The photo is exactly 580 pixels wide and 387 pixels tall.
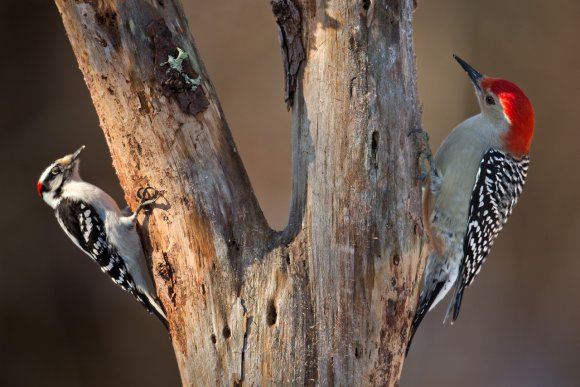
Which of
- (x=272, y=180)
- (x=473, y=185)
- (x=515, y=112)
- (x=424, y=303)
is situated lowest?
(x=424, y=303)

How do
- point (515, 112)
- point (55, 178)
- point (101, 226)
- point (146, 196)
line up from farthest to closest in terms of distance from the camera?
point (55, 178) → point (101, 226) → point (515, 112) → point (146, 196)

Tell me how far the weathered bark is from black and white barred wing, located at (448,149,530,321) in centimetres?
105

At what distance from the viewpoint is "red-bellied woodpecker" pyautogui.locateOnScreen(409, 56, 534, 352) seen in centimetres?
373

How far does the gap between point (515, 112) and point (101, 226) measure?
2391 mm

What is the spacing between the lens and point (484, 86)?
12.8 ft

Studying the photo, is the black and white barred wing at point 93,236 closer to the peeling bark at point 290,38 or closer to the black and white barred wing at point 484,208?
the peeling bark at point 290,38

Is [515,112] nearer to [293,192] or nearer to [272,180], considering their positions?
[293,192]

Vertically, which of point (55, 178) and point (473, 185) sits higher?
point (55, 178)

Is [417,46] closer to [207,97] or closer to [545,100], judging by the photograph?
[545,100]

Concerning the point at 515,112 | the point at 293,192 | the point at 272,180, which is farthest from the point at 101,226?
the point at 272,180

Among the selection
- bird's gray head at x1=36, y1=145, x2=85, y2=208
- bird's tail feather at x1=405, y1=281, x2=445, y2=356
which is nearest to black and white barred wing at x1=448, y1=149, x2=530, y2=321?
bird's tail feather at x1=405, y1=281, x2=445, y2=356

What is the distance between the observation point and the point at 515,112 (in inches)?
147

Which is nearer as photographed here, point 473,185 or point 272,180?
point 473,185

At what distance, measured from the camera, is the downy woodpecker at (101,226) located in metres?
3.44
